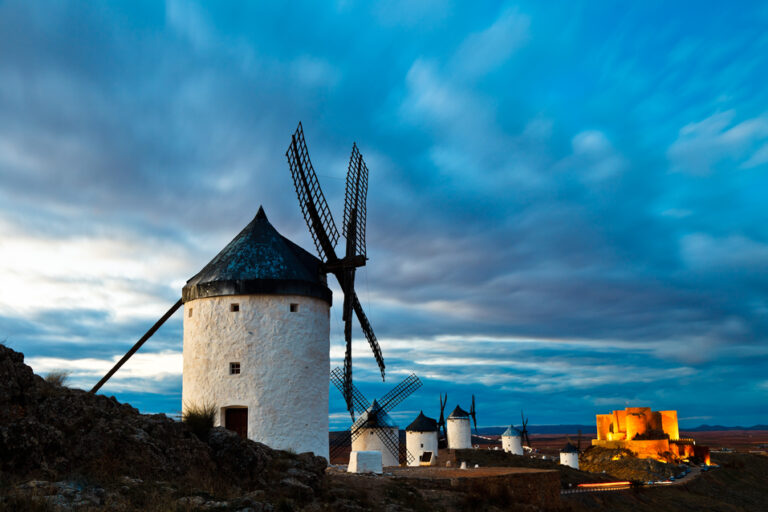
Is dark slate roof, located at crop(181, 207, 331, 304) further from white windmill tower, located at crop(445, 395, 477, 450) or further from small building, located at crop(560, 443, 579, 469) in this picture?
small building, located at crop(560, 443, 579, 469)

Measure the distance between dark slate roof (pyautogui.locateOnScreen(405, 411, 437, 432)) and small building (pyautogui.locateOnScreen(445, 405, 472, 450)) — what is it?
5.34 metres

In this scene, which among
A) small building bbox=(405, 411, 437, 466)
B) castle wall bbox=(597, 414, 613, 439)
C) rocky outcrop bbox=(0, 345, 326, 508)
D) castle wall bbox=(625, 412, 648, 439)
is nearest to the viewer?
rocky outcrop bbox=(0, 345, 326, 508)

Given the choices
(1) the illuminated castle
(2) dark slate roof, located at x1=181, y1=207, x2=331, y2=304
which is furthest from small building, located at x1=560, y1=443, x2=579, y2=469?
(2) dark slate roof, located at x1=181, y1=207, x2=331, y2=304

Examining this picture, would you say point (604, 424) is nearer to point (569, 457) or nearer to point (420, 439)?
point (569, 457)

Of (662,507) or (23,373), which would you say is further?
(662,507)

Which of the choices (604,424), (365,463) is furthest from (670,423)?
(365,463)

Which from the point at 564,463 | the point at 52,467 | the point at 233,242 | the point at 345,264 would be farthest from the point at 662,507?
the point at 52,467

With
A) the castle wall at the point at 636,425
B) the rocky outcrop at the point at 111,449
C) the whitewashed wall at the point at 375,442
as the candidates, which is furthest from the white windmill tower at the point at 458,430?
the rocky outcrop at the point at 111,449

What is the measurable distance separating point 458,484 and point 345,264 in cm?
893

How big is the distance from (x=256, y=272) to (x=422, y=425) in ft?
73.2

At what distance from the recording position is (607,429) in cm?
6312

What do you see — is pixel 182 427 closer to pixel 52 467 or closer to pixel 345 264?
pixel 52 467

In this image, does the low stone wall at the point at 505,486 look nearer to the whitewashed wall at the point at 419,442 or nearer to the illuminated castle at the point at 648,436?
the whitewashed wall at the point at 419,442

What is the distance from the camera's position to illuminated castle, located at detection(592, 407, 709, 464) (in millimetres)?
53281
